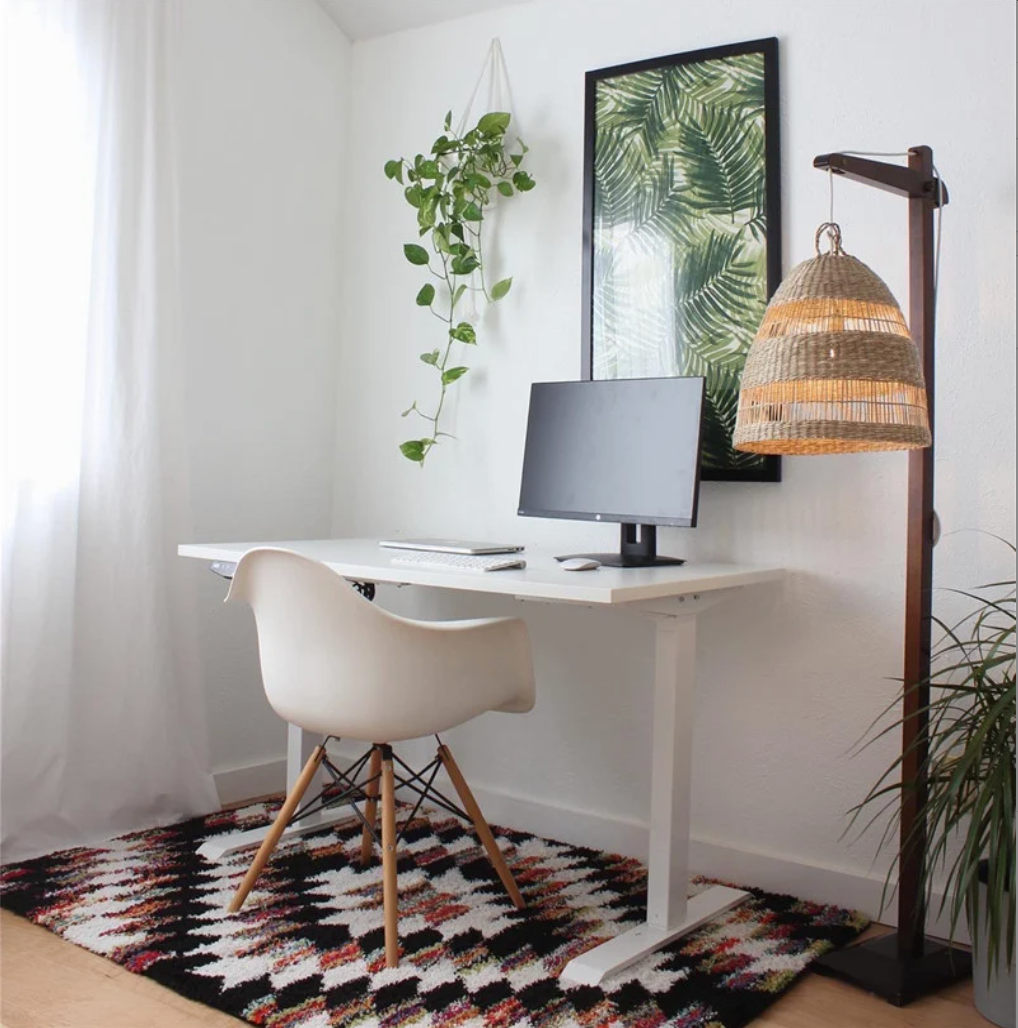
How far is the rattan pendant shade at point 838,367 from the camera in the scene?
6.20 ft

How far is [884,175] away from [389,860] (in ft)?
5.12

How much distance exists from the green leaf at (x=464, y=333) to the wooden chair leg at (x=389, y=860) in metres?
1.25

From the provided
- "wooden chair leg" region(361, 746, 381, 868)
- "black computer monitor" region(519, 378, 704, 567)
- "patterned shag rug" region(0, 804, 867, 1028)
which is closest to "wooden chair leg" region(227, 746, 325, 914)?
"patterned shag rug" region(0, 804, 867, 1028)

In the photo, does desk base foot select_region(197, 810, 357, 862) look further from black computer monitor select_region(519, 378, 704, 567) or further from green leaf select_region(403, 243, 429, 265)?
green leaf select_region(403, 243, 429, 265)

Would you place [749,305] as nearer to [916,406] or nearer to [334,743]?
[916,406]

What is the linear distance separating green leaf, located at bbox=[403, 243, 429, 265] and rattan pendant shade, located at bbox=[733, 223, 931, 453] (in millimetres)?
1283

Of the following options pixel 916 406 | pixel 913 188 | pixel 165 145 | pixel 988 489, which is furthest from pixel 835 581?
pixel 165 145

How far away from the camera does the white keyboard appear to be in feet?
6.79

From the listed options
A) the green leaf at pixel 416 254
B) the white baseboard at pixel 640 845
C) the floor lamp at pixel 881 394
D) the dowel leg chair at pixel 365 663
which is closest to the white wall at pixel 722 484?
the white baseboard at pixel 640 845

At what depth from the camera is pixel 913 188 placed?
1986 mm

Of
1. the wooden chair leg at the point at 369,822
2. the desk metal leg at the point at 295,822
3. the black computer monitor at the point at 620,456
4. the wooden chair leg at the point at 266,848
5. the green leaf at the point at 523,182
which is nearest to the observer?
the wooden chair leg at the point at 266,848

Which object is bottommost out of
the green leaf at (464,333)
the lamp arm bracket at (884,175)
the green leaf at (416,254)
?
the green leaf at (464,333)

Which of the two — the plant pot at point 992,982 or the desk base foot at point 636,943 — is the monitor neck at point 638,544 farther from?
the plant pot at point 992,982

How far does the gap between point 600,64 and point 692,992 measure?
2209 mm
